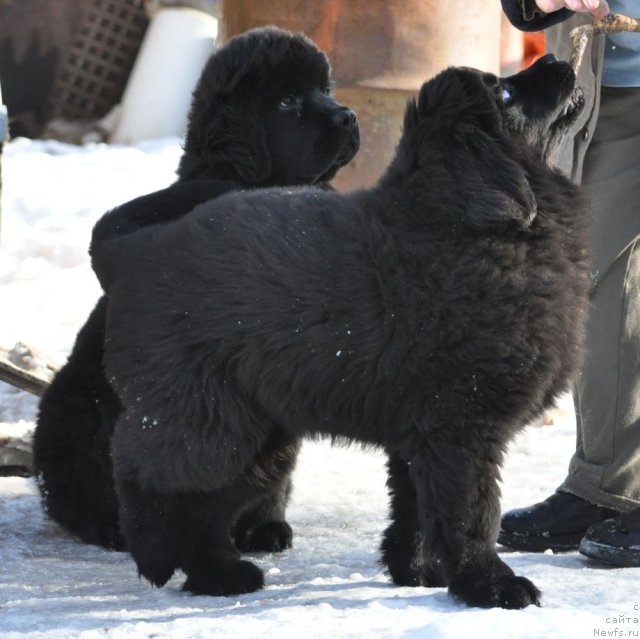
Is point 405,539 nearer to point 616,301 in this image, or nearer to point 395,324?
point 395,324

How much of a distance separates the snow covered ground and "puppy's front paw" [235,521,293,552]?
45mm

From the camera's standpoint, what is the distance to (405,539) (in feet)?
9.80

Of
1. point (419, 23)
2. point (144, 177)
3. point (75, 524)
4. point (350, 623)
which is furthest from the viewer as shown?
point (144, 177)

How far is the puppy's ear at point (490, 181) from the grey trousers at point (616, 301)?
80cm

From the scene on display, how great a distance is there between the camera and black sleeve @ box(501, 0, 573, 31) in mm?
3190

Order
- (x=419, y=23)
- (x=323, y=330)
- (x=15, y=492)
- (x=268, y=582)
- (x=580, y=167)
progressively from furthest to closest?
(x=419, y=23)
(x=15, y=492)
(x=580, y=167)
(x=268, y=582)
(x=323, y=330)

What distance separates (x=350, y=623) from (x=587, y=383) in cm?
128

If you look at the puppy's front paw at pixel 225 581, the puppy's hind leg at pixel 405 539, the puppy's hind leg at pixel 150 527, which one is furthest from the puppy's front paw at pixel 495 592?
the puppy's hind leg at pixel 150 527

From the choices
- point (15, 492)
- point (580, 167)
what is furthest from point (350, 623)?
point (15, 492)

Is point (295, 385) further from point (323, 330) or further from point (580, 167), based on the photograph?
point (580, 167)

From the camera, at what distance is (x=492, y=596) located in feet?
8.54

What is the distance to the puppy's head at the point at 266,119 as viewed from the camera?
3.49m

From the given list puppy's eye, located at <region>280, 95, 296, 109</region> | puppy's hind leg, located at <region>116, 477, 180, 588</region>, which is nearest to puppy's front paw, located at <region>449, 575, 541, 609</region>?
puppy's hind leg, located at <region>116, 477, 180, 588</region>

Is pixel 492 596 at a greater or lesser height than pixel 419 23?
lesser
